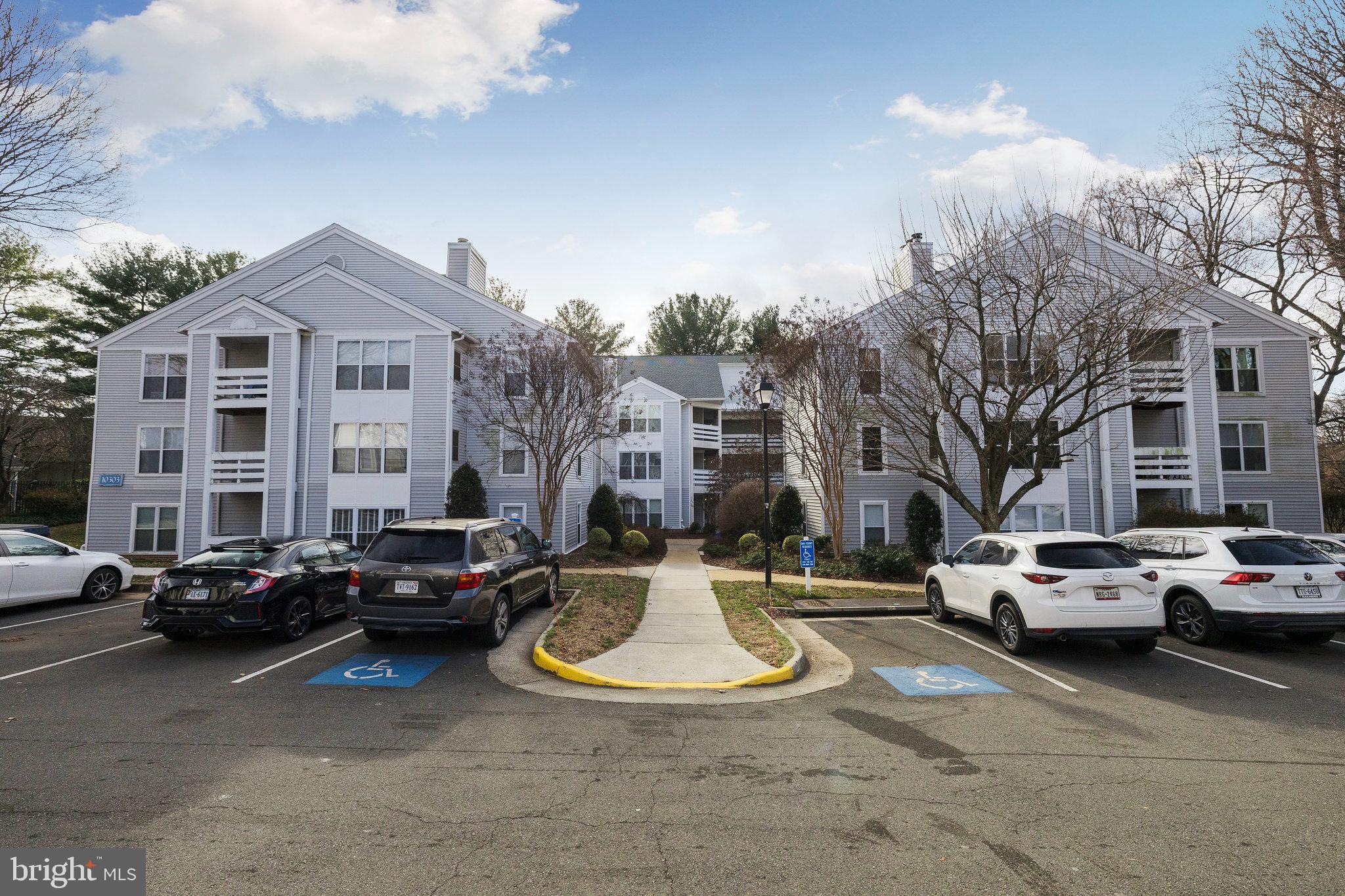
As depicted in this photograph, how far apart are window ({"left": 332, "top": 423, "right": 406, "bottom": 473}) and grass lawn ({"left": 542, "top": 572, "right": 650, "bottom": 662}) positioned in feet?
27.1

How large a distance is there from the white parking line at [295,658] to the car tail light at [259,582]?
1043mm

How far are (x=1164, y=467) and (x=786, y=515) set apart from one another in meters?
11.9

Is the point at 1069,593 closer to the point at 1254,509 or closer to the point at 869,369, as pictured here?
the point at 869,369

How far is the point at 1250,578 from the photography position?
9.04 metres

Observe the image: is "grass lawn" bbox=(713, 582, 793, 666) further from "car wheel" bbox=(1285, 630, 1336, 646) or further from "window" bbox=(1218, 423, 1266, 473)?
"window" bbox=(1218, 423, 1266, 473)

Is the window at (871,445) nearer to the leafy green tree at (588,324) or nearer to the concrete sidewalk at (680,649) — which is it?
the concrete sidewalk at (680,649)

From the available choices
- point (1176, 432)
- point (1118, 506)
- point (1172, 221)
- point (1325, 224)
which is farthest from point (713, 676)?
point (1172, 221)

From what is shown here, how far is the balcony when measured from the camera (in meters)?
20.8

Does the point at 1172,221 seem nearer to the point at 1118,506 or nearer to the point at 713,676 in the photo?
the point at 1118,506

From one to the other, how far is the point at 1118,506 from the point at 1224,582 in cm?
1311

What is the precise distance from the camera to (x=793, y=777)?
5.01 meters

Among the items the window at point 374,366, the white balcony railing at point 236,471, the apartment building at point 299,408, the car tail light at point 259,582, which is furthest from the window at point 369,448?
the car tail light at point 259,582

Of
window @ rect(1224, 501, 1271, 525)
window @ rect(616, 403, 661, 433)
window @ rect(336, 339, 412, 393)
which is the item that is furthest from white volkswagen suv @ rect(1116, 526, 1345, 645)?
window @ rect(616, 403, 661, 433)

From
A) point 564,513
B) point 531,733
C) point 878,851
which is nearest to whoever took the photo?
point 878,851
